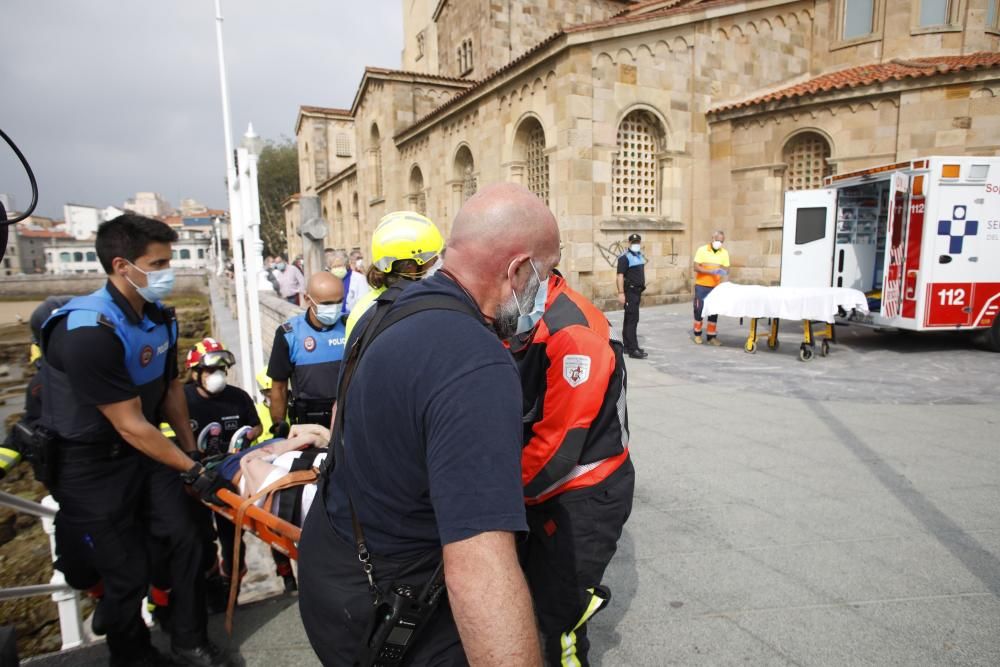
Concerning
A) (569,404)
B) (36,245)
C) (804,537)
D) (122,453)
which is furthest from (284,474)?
(36,245)

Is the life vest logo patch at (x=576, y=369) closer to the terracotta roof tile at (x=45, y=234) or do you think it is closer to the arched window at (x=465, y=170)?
the arched window at (x=465, y=170)

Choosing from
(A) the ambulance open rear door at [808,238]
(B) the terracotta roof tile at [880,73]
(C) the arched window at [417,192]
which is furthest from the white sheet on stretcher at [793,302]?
(C) the arched window at [417,192]

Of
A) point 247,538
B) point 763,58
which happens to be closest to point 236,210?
point 247,538

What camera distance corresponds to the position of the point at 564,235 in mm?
14266

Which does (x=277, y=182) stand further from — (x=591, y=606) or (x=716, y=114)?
(x=591, y=606)

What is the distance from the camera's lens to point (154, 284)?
9.46ft

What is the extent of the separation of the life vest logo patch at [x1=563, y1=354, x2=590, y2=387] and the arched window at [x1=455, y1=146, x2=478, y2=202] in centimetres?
1787

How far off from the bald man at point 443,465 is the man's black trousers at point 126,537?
1569 millimetres

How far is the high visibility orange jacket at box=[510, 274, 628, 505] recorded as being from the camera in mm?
2188

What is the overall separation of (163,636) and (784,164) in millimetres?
16096

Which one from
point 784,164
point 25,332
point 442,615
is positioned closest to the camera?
point 442,615

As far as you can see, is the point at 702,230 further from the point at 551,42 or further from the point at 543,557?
the point at 543,557

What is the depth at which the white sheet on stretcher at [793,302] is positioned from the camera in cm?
821

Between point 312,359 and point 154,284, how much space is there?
1276 millimetres
